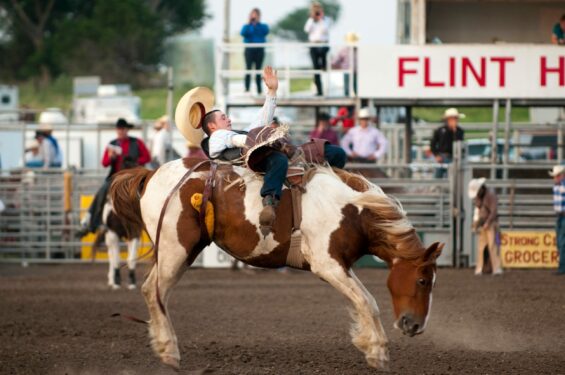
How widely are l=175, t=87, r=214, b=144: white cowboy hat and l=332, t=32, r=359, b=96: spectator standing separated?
38.8 ft

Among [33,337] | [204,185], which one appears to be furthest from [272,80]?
[33,337]

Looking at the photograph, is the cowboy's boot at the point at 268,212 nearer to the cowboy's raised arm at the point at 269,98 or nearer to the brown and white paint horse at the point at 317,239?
the brown and white paint horse at the point at 317,239

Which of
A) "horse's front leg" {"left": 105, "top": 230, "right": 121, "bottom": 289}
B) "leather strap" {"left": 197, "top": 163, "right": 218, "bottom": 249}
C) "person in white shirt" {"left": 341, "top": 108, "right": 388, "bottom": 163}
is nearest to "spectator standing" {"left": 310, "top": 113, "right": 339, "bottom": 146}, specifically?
"person in white shirt" {"left": 341, "top": 108, "right": 388, "bottom": 163}

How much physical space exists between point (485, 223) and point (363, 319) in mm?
9995

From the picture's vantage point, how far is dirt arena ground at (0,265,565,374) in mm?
9664

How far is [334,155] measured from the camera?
32.3 feet

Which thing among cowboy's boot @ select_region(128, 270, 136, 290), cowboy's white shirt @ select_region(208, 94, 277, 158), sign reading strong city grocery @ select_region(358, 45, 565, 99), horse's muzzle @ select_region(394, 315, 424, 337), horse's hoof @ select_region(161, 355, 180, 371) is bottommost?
cowboy's boot @ select_region(128, 270, 136, 290)

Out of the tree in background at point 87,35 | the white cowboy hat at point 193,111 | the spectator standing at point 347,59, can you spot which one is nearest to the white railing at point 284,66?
the spectator standing at point 347,59

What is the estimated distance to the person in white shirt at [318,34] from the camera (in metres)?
22.1

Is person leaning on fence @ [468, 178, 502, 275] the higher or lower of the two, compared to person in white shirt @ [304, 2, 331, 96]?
lower

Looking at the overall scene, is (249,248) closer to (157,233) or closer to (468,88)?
(157,233)

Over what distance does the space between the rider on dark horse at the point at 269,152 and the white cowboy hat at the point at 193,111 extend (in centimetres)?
8

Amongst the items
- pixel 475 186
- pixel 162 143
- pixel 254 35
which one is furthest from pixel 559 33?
pixel 162 143

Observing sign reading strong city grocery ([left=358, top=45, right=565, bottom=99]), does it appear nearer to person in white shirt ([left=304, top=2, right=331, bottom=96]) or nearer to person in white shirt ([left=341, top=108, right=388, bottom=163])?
person in white shirt ([left=304, top=2, right=331, bottom=96])
